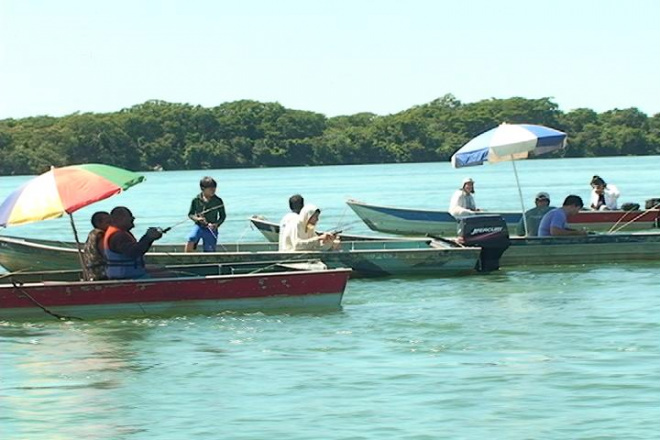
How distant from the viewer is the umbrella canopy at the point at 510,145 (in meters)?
21.3

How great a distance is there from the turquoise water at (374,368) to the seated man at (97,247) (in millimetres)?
596

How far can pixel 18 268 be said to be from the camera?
20.0 metres

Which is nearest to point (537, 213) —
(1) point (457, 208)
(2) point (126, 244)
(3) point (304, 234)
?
(1) point (457, 208)

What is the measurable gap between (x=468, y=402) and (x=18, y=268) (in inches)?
382

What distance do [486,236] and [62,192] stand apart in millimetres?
6618

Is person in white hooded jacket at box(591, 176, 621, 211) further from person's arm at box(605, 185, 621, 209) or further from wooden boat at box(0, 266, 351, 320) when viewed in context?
wooden boat at box(0, 266, 351, 320)

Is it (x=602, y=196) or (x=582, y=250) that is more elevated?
(x=602, y=196)

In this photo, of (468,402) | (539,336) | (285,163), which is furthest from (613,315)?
(285,163)

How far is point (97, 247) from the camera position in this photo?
16.0 metres

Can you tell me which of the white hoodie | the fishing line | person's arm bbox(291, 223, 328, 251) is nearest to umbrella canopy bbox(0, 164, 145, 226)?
the fishing line

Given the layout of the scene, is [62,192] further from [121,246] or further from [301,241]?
[301,241]

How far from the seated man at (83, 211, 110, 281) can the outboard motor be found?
Result: 560cm

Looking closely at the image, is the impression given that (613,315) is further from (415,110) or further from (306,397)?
(415,110)

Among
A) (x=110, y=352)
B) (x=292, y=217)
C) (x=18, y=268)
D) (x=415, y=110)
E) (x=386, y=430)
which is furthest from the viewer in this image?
(x=415, y=110)
